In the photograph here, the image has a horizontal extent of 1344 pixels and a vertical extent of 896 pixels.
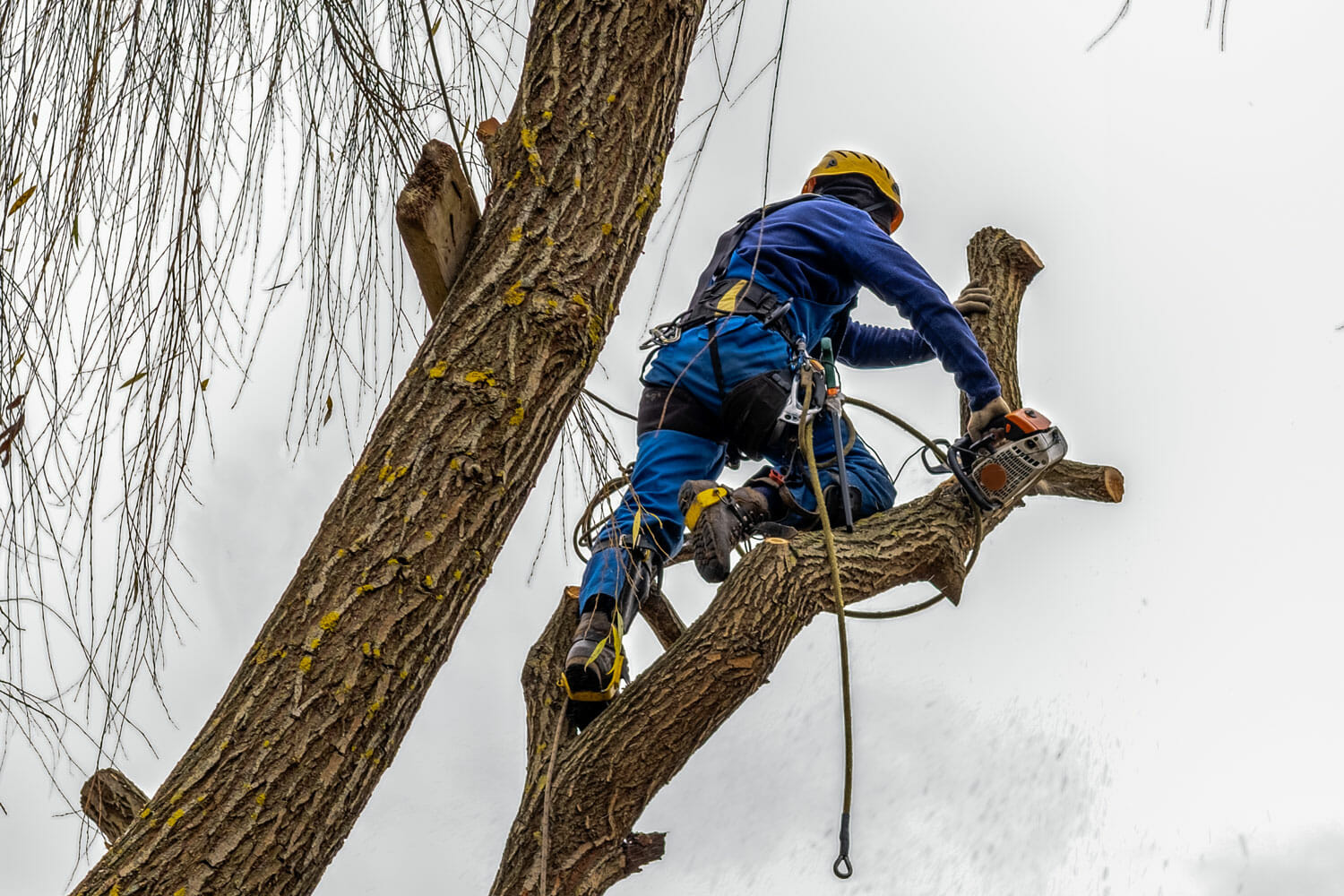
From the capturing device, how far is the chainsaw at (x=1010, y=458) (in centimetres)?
289

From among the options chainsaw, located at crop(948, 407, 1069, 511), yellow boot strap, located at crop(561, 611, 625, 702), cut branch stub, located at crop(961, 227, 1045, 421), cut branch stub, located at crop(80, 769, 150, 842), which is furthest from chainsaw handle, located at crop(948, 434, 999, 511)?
cut branch stub, located at crop(80, 769, 150, 842)

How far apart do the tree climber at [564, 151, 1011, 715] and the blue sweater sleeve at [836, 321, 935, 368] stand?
437 millimetres

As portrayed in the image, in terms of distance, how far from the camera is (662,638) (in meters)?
3.06

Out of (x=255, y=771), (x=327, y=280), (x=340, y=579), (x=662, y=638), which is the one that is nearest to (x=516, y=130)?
(x=327, y=280)

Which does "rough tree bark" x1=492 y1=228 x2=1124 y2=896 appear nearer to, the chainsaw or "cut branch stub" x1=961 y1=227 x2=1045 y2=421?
the chainsaw

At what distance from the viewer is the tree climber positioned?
8.75 ft

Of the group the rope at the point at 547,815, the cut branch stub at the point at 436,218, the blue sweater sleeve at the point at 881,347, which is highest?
the blue sweater sleeve at the point at 881,347

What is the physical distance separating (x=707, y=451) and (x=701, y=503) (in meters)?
0.35

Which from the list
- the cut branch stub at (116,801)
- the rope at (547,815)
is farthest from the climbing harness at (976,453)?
the cut branch stub at (116,801)

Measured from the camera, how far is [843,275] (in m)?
3.13

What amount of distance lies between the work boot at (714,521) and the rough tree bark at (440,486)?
0.87 metres

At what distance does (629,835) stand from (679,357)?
120cm

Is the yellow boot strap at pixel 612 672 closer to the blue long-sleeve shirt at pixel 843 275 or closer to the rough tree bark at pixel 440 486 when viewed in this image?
the rough tree bark at pixel 440 486

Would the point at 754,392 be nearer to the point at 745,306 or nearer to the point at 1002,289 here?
the point at 745,306
